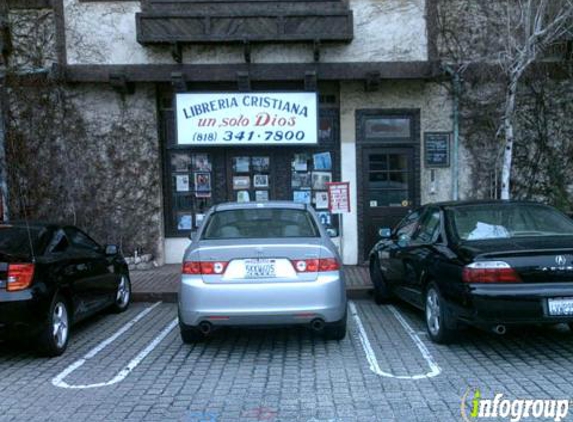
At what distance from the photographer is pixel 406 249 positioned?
698 cm

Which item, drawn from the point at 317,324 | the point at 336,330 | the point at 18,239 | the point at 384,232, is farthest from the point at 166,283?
the point at 317,324

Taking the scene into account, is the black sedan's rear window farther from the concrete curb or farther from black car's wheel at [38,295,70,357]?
the concrete curb

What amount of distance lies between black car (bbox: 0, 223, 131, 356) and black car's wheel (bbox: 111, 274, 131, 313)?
387 mm

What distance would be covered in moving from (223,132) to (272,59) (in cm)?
173

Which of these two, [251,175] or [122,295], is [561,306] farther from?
[251,175]

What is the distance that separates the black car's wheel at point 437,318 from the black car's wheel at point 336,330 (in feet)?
3.16

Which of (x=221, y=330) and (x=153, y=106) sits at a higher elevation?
(x=153, y=106)

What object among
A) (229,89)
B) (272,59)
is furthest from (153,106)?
(272,59)

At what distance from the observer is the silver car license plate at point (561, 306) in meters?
5.09

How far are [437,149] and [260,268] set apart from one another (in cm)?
686

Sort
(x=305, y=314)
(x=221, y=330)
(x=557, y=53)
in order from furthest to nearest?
(x=557, y=53) < (x=221, y=330) < (x=305, y=314)

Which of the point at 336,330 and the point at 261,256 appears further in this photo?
the point at 336,330

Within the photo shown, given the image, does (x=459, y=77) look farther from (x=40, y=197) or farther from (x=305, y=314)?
(x=40, y=197)

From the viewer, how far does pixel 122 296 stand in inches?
319
